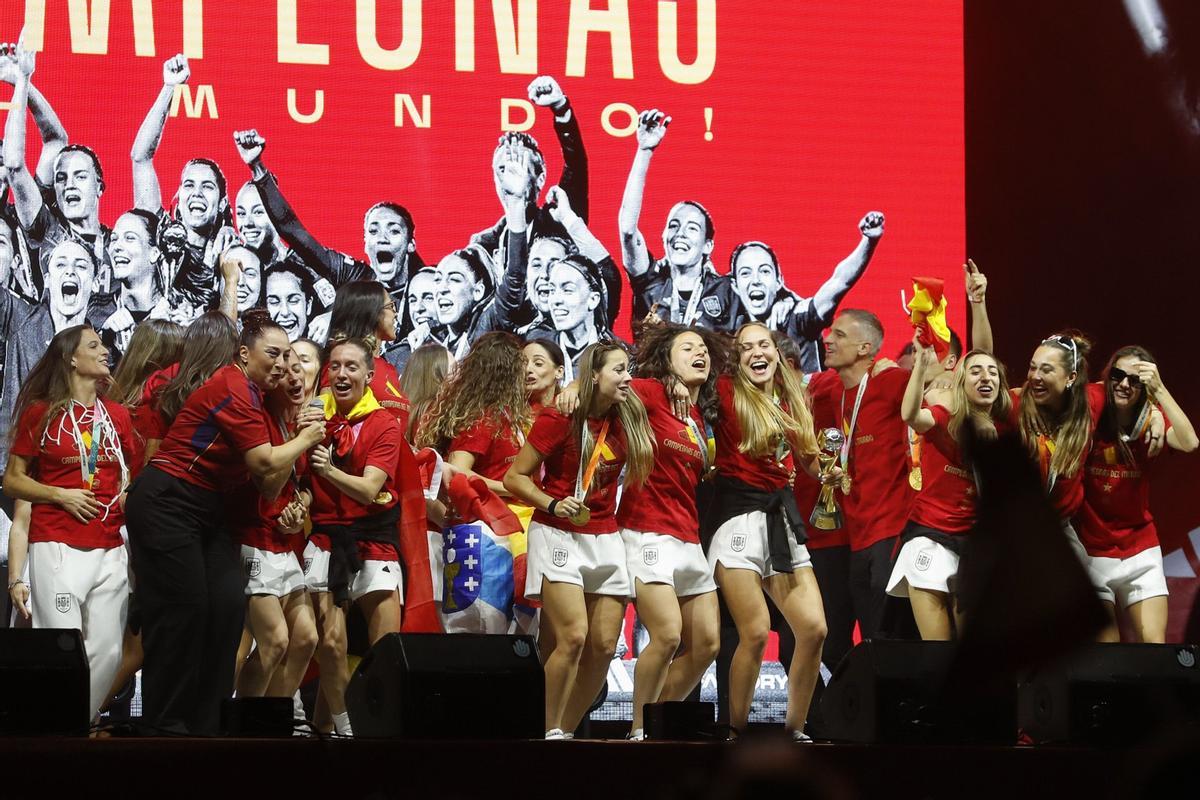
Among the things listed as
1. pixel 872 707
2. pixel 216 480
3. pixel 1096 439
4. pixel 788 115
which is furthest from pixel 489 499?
pixel 788 115

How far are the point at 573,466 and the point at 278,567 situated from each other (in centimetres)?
109

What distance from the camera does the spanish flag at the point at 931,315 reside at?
6699mm

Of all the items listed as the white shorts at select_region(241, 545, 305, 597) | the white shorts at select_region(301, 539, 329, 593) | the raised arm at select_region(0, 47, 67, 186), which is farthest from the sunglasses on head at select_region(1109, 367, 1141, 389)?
the raised arm at select_region(0, 47, 67, 186)

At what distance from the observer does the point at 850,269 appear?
769 centimetres

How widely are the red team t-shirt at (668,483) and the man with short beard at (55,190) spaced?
268 cm

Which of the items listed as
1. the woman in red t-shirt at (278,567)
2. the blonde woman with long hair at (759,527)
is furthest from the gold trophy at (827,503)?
the woman in red t-shirt at (278,567)

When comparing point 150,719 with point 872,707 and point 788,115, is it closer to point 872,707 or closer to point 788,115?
point 872,707

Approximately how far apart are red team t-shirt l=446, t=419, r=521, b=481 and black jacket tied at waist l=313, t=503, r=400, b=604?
0.56 metres

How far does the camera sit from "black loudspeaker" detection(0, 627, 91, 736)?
395cm

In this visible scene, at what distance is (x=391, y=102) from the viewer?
739 cm

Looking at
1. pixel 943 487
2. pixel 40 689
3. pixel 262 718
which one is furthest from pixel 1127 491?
pixel 40 689

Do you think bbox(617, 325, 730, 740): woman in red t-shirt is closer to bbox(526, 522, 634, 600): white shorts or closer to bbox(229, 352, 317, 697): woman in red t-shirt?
bbox(526, 522, 634, 600): white shorts

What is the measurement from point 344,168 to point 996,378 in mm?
3090

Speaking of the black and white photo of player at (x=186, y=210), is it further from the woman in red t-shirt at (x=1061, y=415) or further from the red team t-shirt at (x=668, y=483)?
the woman in red t-shirt at (x=1061, y=415)
